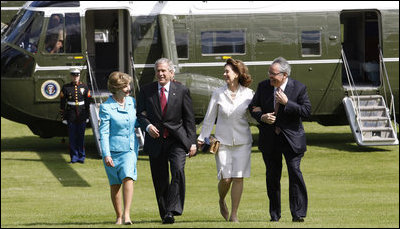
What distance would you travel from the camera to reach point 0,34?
1916cm

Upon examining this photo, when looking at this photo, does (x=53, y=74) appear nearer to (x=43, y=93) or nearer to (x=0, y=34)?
(x=43, y=93)

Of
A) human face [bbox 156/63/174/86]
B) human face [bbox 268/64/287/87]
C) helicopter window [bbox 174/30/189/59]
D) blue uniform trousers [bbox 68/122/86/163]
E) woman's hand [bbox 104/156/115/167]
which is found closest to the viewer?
woman's hand [bbox 104/156/115/167]

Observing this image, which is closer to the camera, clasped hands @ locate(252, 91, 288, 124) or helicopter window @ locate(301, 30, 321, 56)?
clasped hands @ locate(252, 91, 288, 124)

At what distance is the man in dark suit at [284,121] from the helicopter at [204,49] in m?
7.53

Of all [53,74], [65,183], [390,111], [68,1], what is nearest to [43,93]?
[53,74]

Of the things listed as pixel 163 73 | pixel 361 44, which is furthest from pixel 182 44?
pixel 163 73

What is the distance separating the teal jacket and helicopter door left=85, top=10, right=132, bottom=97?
842 centimetres

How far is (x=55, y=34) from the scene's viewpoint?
59.0 feet

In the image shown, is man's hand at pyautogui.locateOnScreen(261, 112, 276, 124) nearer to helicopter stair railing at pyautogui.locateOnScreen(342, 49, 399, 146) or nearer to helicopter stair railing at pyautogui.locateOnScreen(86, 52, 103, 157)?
helicopter stair railing at pyautogui.locateOnScreen(86, 52, 103, 157)

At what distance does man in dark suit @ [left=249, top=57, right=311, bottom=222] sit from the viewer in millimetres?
9961

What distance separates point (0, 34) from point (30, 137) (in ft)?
11.0

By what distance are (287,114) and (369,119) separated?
27.2ft

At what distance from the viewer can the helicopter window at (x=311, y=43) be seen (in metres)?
18.3

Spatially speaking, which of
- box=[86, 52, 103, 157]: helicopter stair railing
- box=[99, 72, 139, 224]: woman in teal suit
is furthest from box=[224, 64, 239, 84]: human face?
box=[86, 52, 103, 157]: helicopter stair railing
